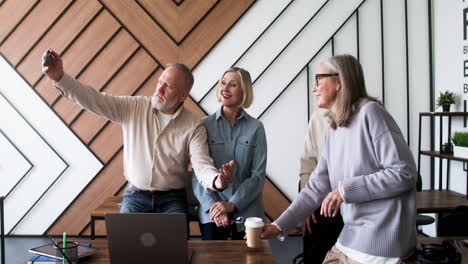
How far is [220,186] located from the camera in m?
2.10

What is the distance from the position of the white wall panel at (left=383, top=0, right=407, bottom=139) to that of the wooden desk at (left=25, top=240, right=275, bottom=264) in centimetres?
324

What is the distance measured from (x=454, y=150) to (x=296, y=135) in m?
1.53

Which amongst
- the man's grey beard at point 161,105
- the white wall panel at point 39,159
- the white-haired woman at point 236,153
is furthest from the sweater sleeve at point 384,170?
the white wall panel at point 39,159

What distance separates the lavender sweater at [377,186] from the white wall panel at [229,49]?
2.79 m

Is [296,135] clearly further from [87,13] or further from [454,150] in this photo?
[87,13]

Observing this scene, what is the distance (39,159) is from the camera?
438cm

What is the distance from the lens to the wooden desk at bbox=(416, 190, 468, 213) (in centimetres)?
287

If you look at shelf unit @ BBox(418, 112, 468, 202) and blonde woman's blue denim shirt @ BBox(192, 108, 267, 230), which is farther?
shelf unit @ BBox(418, 112, 468, 202)

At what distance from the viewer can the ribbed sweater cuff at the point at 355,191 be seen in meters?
1.53

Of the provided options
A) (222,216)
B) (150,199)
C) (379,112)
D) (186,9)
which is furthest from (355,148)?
(186,9)

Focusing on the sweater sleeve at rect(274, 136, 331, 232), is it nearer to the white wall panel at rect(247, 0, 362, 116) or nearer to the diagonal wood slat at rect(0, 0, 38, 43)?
the white wall panel at rect(247, 0, 362, 116)

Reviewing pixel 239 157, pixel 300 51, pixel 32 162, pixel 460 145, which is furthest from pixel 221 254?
pixel 32 162

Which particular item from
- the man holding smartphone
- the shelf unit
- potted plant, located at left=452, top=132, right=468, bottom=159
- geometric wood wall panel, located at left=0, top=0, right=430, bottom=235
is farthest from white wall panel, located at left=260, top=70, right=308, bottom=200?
the man holding smartphone

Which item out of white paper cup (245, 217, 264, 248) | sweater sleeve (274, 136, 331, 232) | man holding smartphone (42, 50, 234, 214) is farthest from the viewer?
man holding smartphone (42, 50, 234, 214)
